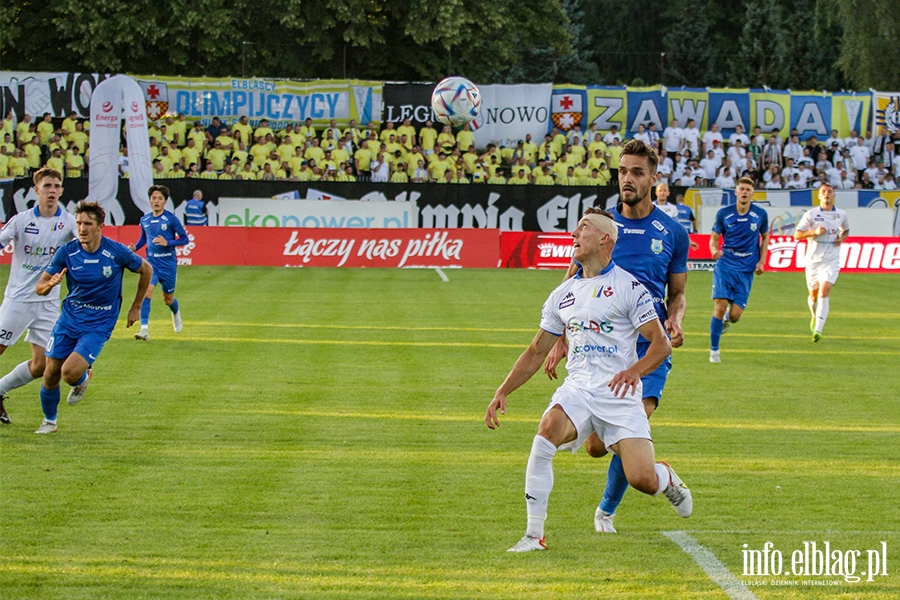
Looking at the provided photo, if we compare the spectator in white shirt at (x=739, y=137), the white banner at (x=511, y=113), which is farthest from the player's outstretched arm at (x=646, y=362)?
the spectator in white shirt at (x=739, y=137)

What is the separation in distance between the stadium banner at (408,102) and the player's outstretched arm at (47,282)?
1101 inches

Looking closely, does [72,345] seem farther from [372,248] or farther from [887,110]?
[887,110]

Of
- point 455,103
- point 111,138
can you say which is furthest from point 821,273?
point 111,138

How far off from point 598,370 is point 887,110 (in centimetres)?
3584

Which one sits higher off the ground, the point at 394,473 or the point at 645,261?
the point at 645,261

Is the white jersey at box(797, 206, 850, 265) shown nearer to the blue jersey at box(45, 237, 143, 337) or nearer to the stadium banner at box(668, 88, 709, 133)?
the blue jersey at box(45, 237, 143, 337)

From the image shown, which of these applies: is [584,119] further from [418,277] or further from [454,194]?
[418,277]

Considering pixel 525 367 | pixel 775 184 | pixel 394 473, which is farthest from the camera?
pixel 775 184

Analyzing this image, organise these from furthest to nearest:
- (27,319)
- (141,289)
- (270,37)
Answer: (270,37), (27,319), (141,289)

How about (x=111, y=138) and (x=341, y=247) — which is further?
(x=341, y=247)

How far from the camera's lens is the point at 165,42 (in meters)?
42.1

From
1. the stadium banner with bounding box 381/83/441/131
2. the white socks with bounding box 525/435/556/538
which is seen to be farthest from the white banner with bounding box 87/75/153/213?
the white socks with bounding box 525/435/556/538

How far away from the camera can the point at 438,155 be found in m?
35.0

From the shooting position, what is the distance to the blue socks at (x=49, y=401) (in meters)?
9.72
